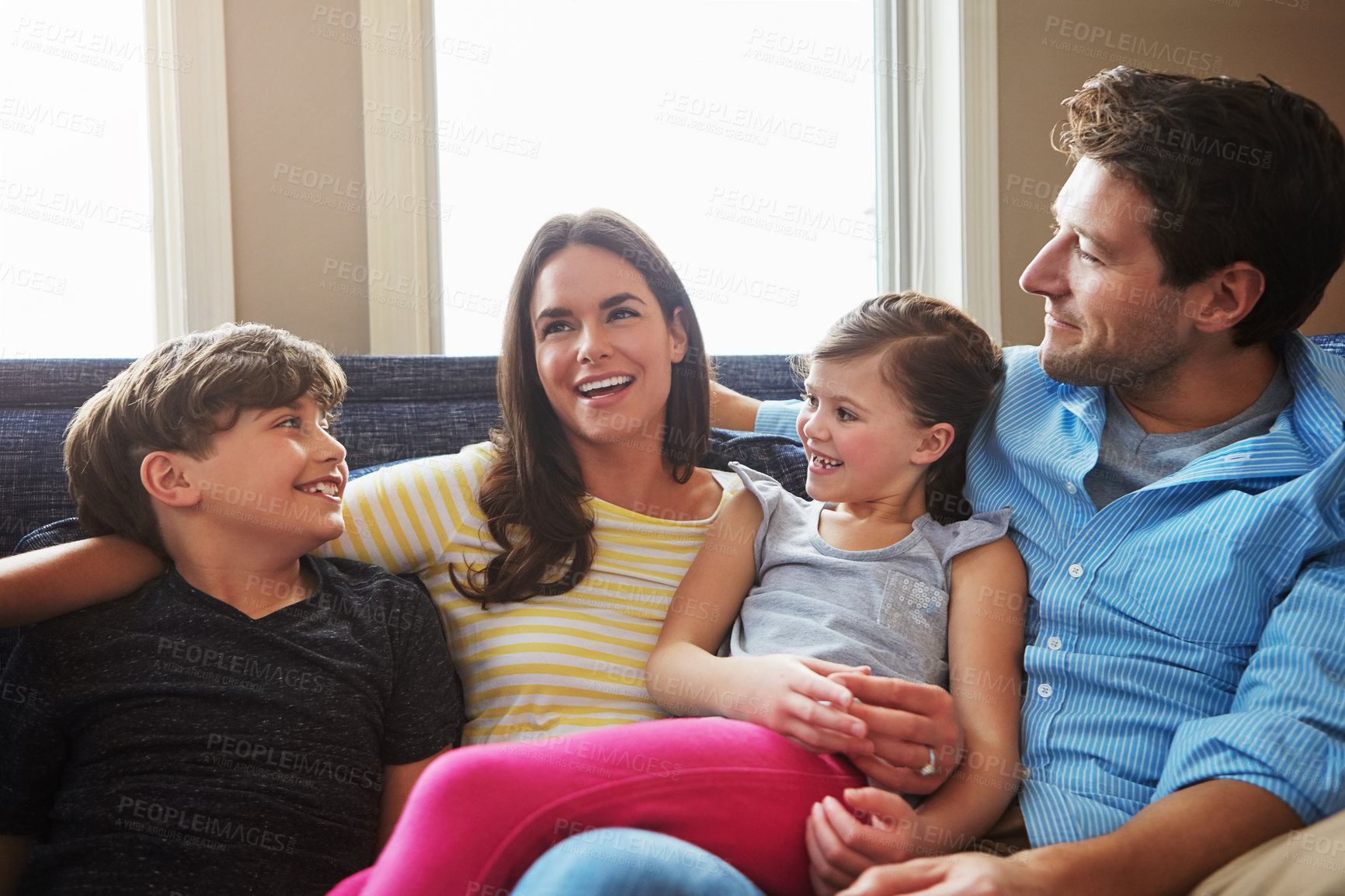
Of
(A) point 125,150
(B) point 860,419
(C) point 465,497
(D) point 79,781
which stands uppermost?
(A) point 125,150

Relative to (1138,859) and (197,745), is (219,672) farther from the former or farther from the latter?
(1138,859)

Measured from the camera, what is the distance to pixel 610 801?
0.90 meters

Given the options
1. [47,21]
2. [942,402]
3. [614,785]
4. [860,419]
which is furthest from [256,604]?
[47,21]

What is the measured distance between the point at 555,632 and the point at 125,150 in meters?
1.57

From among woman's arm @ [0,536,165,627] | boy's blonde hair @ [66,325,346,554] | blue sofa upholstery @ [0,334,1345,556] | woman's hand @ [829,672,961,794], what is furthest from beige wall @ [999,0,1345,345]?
woman's arm @ [0,536,165,627]

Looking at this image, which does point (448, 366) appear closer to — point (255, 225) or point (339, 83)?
point (255, 225)

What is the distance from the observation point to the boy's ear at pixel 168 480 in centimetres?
115

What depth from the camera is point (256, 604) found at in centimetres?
117

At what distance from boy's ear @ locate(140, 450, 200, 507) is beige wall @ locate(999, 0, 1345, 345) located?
218 cm

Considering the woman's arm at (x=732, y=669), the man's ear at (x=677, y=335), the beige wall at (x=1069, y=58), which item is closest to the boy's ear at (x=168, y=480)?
the woman's arm at (x=732, y=669)

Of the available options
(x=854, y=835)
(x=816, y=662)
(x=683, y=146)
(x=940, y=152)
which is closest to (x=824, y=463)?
(x=816, y=662)

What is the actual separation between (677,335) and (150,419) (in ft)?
2.46

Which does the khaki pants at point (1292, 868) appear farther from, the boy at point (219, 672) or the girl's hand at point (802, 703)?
the boy at point (219, 672)

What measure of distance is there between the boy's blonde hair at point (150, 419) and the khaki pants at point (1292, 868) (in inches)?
46.3
